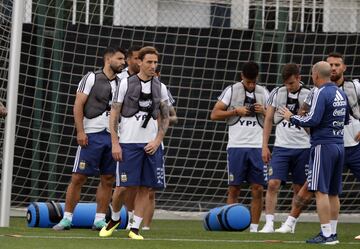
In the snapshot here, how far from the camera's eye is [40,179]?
1767cm

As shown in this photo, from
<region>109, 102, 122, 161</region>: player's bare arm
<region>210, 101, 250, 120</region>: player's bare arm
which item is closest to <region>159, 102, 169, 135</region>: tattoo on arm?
<region>109, 102, 122, 161</region>: player's bare arm

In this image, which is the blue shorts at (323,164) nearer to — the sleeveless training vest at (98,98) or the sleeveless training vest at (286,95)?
the sleeveless training vest at (286,95)

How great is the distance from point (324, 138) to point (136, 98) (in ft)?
6.73

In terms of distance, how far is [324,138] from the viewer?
12.6 metres

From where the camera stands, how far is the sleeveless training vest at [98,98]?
14297mm

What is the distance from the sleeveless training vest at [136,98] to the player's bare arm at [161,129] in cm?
10

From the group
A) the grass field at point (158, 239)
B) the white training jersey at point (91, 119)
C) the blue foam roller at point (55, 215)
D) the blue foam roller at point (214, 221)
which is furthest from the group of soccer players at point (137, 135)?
the blue foam roller at point (214, 221)

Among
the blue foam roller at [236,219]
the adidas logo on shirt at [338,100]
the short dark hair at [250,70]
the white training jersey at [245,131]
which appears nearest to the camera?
the adidas logo on shirt at [338,100]

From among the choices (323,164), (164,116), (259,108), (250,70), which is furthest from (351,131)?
(164,116)

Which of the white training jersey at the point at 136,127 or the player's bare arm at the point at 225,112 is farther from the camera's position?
the player's bare arm at the point at 225,112

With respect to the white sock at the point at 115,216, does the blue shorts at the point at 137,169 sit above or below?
above

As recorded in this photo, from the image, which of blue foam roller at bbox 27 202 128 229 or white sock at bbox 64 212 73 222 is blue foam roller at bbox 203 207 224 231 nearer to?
blue foam roller at bbox 27 202 128 229

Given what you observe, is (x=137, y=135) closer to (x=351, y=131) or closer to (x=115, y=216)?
(x=115, y=216)

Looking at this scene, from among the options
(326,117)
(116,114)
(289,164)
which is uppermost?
(326,117)
